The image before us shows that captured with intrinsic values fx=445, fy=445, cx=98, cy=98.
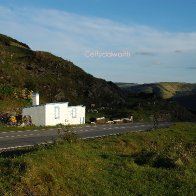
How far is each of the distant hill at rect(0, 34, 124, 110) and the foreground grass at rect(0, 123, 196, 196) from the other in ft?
133

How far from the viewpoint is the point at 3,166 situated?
17.1 metres

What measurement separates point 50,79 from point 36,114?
2946 centimetres

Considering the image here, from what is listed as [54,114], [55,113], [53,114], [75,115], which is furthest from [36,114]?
[75,115]

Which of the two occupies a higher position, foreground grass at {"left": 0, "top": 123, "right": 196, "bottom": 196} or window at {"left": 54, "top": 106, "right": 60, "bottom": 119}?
window at {"left": 54, "top": 106, "right": 60, "bottom": 119}

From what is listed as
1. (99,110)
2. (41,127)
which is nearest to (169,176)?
(41,127)

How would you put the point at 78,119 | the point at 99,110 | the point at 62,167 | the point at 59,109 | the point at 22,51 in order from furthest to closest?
the point at 22,51, the point at 99,110, the point at 78,119, the point at 59,109, the point at 62,167

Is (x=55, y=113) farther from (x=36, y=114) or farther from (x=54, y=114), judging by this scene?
(x=36, y=114)

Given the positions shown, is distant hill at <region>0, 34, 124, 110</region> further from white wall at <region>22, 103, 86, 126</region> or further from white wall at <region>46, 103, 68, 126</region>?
white wall at <region>46, 103, 68, 126</region>

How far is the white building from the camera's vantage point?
47.2 meters

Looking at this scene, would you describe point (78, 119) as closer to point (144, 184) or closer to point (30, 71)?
point (30, 71)

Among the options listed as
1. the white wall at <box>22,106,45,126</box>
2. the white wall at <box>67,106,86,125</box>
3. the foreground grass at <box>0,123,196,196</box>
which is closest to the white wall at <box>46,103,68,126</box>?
the white wall at <box>22,106,45,126</box>

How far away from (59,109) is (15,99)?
10.7 meters

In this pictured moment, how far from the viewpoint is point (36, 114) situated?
1863 inches

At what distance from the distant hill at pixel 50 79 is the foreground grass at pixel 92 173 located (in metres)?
40.5
